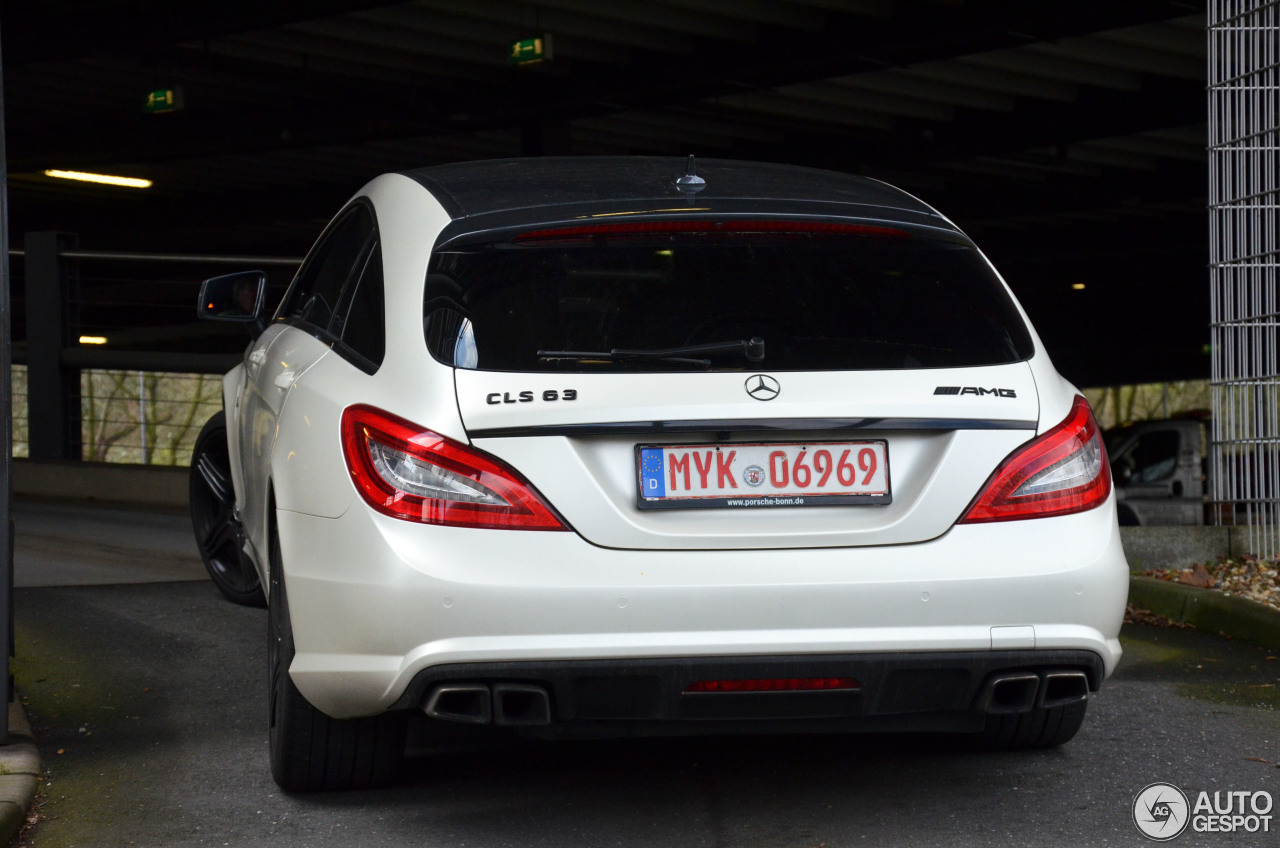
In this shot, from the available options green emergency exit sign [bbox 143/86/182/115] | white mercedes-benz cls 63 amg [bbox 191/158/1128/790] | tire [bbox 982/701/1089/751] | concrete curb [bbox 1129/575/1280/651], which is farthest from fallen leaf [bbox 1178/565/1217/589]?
green emergency exit sign [bbox 143/86/182/115]

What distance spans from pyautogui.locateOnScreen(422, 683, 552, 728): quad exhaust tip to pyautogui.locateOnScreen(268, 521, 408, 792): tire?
0.37 m

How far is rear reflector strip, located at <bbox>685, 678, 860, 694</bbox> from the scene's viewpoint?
299 cm

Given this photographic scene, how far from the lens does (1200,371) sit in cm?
3048

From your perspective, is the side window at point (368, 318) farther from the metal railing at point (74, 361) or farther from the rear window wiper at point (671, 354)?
the metal railing at point (74, 361)

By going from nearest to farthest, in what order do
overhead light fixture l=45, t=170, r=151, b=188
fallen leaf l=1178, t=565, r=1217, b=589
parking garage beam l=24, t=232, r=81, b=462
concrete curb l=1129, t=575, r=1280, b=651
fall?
1. concrete curb l=1129, t=575, r=1280, b=651
2. fallen leaf l=1178, t=565, r=1217, b=589
3. parking garage beam l=24, t=232, r=81, b=462
4. overhead light fixture l=45, t=170, r=151, b=188

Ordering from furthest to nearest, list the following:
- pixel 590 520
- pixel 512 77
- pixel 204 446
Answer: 1. pixel 512 77
2. pixel 204 446
3. pixel 590 520

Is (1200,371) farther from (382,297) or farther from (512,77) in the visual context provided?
(382,297)

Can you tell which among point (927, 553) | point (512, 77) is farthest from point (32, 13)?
point (927, 553)

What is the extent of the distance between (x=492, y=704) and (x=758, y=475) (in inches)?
27.7

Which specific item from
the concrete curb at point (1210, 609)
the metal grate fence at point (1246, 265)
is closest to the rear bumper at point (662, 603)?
the concrete curb at point (1210, 609)

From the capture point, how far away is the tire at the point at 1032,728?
3963mm

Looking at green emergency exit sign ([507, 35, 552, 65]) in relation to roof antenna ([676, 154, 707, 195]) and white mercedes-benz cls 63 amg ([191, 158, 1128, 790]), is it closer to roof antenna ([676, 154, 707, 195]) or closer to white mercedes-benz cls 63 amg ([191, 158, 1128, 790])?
roof antenna ([676, 154, 707, 195])

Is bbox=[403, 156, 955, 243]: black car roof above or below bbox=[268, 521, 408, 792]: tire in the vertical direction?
above

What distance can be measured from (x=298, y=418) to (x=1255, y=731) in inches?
114
